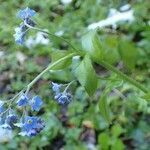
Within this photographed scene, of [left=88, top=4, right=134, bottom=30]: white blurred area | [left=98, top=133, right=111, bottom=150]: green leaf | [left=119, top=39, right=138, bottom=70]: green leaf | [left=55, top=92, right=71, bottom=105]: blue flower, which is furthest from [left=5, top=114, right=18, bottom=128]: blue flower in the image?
[left=88, top=4, right=134, bottom=30]: white blurred area

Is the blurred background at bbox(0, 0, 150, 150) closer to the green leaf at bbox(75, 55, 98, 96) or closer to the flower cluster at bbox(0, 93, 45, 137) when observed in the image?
the green leaf at bbox(75, 55, 98, 96)

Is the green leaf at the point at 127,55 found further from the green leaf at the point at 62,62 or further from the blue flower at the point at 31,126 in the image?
the blue flower at the point at 31,126

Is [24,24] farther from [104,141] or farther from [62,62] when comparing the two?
[104,141]

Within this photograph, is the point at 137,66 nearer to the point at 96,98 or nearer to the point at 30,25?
the point at 96,98

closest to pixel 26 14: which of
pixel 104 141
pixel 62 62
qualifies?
pixel 62 62

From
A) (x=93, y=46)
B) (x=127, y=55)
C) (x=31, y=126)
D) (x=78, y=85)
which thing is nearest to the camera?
(x=31, y=126)
